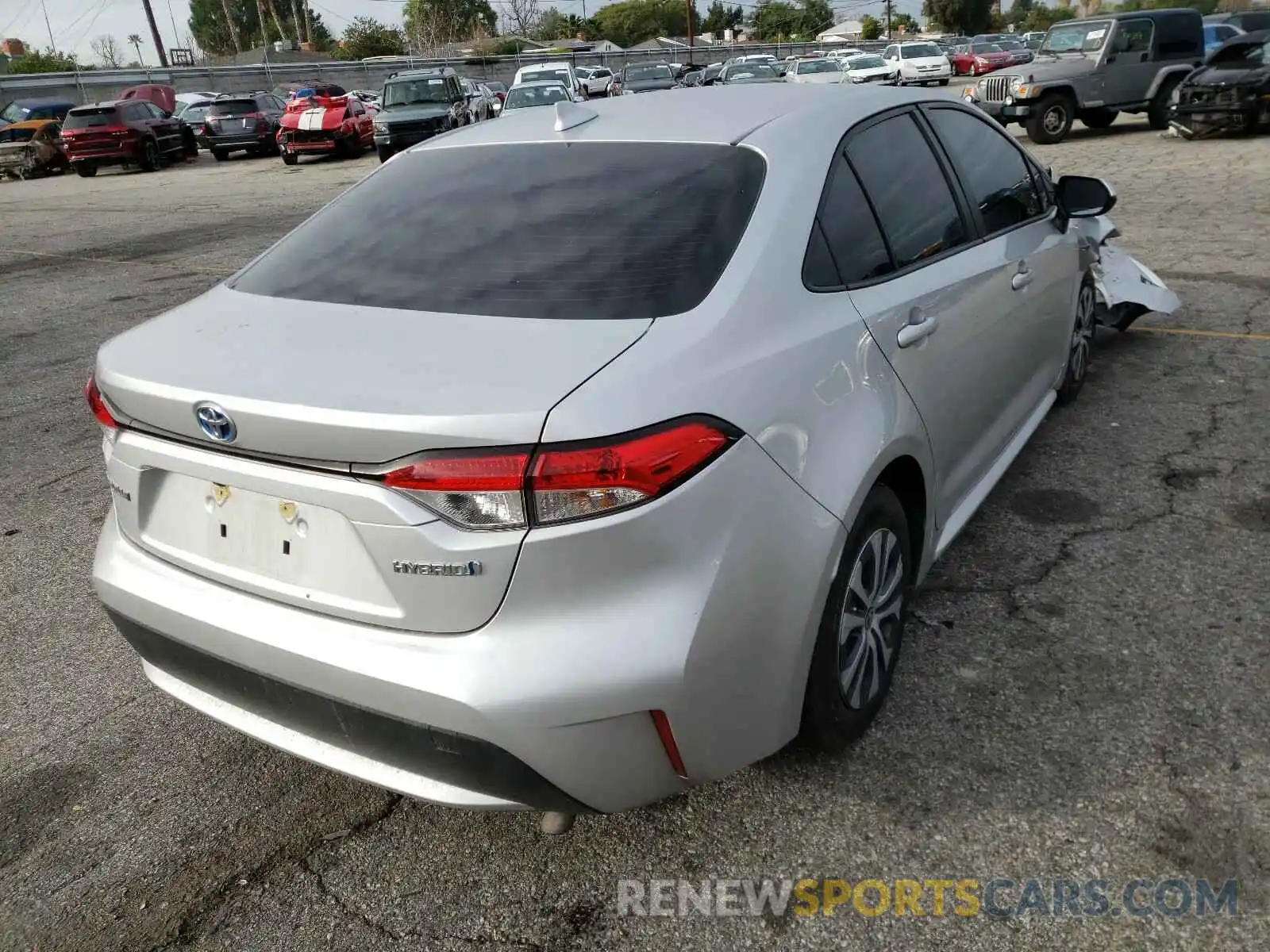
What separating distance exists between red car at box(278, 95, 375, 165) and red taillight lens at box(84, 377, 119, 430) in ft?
75.4

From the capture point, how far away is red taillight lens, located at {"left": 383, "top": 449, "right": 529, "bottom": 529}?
1.85 meters

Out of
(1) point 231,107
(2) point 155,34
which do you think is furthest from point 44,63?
(1) point 231,107

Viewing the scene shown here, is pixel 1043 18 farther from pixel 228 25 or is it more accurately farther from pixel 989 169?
pixel 989 169

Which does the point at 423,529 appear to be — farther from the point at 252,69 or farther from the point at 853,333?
the point at 252,69

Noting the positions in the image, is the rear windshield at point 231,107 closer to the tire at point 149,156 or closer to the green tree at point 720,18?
the tire at point 149,156

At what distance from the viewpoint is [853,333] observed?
2.48m

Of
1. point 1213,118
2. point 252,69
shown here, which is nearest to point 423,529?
point 1213,118

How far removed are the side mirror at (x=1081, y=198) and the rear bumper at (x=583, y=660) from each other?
2758 millimetres

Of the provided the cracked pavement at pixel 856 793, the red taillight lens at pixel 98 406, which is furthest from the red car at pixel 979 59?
the red taillight lens at pixel 98 406

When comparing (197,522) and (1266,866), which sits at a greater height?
(197,522)

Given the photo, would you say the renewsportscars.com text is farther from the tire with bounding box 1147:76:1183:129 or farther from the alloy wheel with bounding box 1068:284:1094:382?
the tire with bounding box 1147:76:1183:129

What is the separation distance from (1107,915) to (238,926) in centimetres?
188

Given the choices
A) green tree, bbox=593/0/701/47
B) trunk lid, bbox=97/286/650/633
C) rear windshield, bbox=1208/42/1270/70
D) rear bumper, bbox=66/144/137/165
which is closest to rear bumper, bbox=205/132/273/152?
rear bumper, bbox=66/144/137/165

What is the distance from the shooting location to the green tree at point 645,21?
111m
